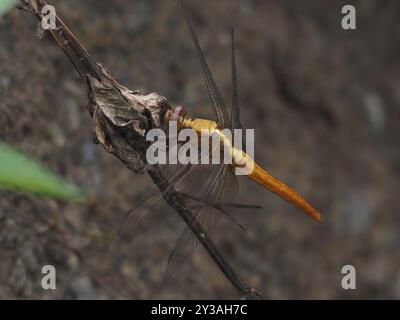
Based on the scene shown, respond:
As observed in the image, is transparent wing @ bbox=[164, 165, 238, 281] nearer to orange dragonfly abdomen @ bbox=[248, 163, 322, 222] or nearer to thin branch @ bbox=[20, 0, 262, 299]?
orange dragonfly abdomen @ bbox=[248, 163, 322, 222]

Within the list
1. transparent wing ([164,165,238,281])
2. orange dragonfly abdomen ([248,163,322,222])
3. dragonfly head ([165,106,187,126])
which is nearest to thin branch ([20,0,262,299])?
dragonfly head ([165,106,187,126])

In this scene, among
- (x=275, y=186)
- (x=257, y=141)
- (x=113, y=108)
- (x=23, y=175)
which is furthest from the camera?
(x=257, y=141)

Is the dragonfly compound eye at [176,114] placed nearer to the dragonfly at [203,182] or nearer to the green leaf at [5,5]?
the dragonfly at [203,182]

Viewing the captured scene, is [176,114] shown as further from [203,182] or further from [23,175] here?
[23,175]

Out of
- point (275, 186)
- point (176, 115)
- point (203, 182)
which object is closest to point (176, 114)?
point (176, 115)

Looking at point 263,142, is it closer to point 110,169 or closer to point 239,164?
point 110,169

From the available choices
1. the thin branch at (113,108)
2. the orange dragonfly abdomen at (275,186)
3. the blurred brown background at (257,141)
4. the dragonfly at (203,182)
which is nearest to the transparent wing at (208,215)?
the dragonfly at (203,182)
